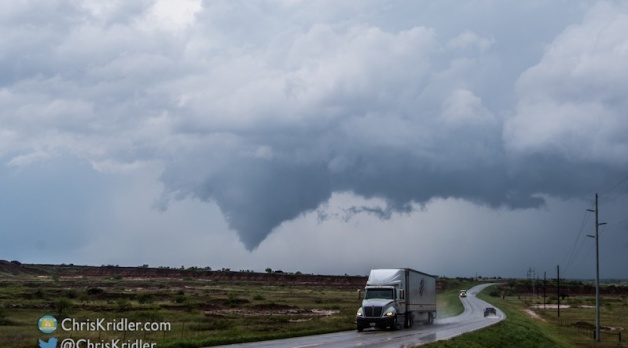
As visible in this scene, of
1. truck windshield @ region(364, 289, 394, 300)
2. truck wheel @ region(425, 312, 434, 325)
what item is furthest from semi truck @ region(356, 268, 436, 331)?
truck wheel @ region(425, 312, 434, 325)

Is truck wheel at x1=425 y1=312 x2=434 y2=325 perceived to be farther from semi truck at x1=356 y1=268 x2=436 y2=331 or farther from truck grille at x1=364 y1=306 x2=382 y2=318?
truck grille at x1=364 y1=306 x2=382 y2=318

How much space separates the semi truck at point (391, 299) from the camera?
46125 millimetres

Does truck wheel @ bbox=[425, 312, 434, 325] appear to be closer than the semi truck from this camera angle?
No

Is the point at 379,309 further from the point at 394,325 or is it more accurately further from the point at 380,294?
the point at 394,325

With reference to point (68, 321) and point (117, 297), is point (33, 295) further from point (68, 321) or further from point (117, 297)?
point (68, 321)

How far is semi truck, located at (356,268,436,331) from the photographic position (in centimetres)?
4612

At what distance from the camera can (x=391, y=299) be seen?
4712 centimetres

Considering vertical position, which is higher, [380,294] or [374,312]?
[380,294]

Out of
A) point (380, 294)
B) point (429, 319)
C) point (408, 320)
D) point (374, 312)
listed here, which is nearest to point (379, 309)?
point (374, 312)

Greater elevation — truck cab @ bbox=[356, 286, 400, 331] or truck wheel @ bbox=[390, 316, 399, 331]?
truck cab @ bbox=[356, 286, 400, 331]

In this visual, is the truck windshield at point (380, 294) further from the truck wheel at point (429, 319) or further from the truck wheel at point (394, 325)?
the truck wheel at point (429, 319)

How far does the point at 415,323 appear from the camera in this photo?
2147 inches

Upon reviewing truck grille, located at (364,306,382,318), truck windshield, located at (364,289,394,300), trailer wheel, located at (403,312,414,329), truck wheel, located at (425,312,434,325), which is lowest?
truck wheel, located at (425,312,434,325)

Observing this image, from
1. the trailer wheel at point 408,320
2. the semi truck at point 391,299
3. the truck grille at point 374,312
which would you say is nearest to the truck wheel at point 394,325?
the semi truck at point 391,299
